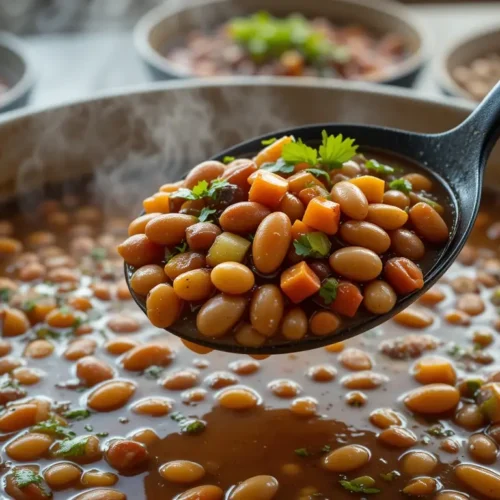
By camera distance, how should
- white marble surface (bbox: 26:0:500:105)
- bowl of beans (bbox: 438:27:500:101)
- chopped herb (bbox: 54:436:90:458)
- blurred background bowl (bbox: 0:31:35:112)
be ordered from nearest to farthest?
chopped herb (bbox: 54:436:90:458) < blurred background bowl (bbox: 0:31:35:112) < bowl of beans (bbox: 438:27:500:101) < white marble surface (bbox: 26:0:500:105)

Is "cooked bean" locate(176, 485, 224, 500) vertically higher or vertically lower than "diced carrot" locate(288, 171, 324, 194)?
lower

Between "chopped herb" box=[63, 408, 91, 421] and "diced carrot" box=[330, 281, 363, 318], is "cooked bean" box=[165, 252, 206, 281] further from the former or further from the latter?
"chopped herb" box=[63, 408, 91, 421]

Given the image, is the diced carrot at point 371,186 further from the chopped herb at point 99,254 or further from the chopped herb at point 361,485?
the chopped herb at point 99,254

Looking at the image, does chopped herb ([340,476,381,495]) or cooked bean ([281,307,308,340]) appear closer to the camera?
cooked bean ([281,307,308,340])

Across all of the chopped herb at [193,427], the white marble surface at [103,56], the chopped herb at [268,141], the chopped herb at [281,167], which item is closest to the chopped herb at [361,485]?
the chopped herb at [193,427]

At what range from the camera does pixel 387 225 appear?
62.8 inches

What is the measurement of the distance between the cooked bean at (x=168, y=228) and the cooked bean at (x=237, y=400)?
44cm

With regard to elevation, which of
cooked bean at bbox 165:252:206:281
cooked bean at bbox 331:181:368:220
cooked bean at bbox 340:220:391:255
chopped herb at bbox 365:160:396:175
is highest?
chopped herb at bbox 365:160:396:175

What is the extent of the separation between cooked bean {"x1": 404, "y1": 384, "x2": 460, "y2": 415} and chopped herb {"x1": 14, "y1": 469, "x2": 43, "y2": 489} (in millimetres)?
852

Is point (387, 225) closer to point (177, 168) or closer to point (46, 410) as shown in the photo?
point (46, 410)

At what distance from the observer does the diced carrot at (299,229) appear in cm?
154

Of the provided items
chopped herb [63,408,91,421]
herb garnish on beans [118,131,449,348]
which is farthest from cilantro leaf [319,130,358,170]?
chopped herb [63,408,91,421]

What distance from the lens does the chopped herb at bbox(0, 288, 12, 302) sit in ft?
7.02

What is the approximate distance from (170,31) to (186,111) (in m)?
1.13
